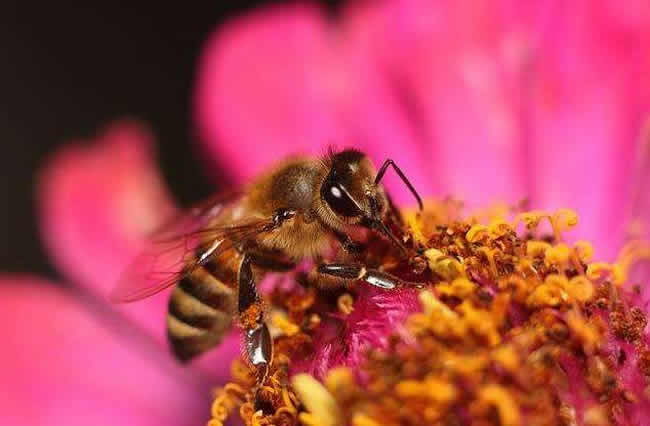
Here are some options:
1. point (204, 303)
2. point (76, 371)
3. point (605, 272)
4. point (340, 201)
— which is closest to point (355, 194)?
point (340, 201)

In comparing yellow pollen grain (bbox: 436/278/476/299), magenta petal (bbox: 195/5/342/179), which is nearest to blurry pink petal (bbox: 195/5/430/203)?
magenta petal (bbox: 195/5/342/179)

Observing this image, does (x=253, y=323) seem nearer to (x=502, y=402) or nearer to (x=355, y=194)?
(x=355, y=194)

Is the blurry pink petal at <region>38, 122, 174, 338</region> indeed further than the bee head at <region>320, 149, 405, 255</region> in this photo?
Yes

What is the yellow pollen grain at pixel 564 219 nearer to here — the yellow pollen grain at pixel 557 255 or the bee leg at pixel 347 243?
the yellow pollen grain at pixel 557 255

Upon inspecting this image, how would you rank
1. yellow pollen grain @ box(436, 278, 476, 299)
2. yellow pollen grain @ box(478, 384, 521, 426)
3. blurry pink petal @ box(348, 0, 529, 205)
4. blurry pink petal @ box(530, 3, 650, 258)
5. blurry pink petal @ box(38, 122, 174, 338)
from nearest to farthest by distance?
yellow pollen grain @ box(478, 384, 521, 426)
yellow pollen grain @ box(436, 278, 476, 299)
blurry pink petal @ box(530, 3, 650, 258)
blurry pink petal @ box(348, 0, 529, 205)
blurry pink petal @ box(38, 122, 174, 338)

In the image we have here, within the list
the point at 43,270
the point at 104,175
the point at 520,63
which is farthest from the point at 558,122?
the point at 43,270

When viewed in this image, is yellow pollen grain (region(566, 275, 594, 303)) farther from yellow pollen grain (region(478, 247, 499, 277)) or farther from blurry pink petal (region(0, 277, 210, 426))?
blurry pink petal (region(0, 277, 210, 426))

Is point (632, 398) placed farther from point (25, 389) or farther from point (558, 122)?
point (25, 389)
